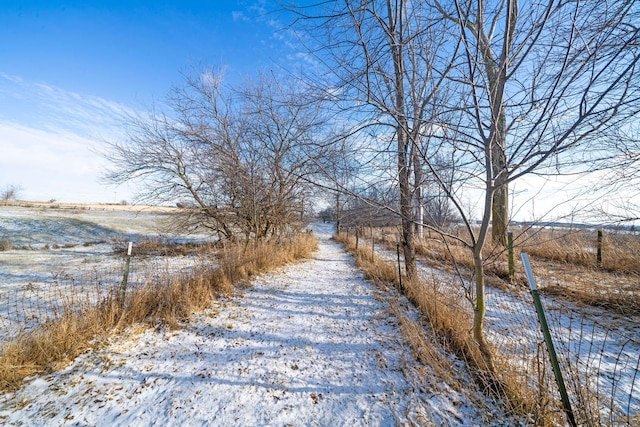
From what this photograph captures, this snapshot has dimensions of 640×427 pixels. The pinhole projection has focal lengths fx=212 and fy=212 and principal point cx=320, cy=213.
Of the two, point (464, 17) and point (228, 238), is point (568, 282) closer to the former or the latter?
point (464, 17)

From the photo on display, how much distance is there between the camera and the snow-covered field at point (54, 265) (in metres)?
3.65

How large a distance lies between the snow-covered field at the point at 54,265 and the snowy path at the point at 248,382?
132 centimetres

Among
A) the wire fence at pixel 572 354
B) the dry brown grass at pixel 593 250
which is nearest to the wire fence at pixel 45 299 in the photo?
the wire fence at pixel 572 354

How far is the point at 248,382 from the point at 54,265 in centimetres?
935

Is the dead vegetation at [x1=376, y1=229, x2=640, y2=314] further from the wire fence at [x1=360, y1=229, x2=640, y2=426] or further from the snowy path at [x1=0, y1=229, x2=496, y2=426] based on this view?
the snowy path at [x1=0, y1=229, x2=496, y2=426]

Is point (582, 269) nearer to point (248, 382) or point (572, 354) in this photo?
point (572, 354)

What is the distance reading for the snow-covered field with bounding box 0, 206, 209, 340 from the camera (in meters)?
3.65

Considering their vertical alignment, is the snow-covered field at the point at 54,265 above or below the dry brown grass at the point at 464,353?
below

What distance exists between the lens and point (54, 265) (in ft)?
22.8

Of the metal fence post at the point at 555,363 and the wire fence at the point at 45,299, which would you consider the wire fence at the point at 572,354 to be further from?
the wire fence at the point at 45,299

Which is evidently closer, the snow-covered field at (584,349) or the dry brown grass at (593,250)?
the snow-covered field at (584,349)

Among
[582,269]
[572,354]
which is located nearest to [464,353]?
[572,354]

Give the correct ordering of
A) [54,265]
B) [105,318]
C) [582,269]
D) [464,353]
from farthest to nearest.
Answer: [54,265]
[582,269]
[105,318]
[464,353]

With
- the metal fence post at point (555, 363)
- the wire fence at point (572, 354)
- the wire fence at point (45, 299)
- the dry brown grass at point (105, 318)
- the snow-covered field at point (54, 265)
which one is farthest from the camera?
the snow-covered field at point (54, 265)
